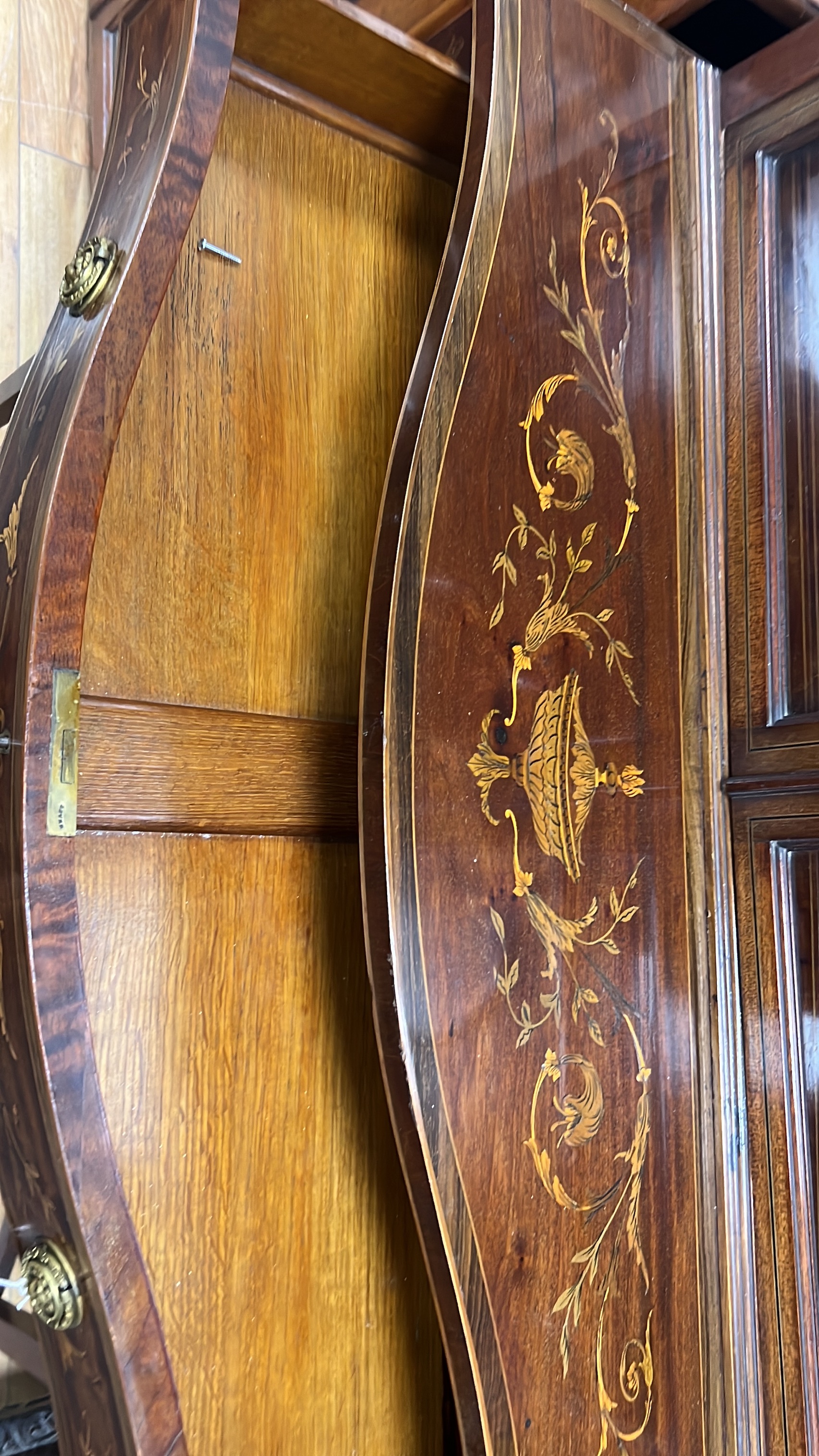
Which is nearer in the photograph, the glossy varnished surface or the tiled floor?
the glossy varnished surface

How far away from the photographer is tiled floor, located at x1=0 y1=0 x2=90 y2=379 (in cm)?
93

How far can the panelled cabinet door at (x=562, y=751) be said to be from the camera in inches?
23.6

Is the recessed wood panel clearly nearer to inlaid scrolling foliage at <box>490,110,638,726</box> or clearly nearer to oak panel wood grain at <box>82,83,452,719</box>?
inlaid scrolling foliage at <box>490,110,638,726</box>

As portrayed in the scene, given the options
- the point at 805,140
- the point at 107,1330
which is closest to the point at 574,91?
the point at 805,140

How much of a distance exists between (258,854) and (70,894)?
0.60ft

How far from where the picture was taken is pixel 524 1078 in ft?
2.10

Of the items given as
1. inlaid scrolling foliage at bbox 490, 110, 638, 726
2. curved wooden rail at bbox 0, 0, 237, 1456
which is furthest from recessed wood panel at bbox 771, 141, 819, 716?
curved wooden rail at bbox 0, 0, 237, 1456

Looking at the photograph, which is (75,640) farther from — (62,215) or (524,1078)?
(62,215)

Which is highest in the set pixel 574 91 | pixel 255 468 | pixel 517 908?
pixel 574 91

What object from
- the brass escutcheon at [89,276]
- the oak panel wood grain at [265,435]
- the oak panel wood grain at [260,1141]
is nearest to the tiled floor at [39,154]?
the oak panel wood grain at [265,435]

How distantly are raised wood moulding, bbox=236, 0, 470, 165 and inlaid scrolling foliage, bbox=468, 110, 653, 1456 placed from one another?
105 mm

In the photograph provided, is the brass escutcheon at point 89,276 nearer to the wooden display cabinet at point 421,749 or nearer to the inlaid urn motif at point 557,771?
the wooden display cabinet at point 421,749

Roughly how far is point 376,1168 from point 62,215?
75 cm

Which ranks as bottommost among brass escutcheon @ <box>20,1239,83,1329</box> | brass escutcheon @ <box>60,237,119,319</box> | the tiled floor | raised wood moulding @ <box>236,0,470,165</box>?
brass escutcheon @ <box>20,1239,83,1329</box>
